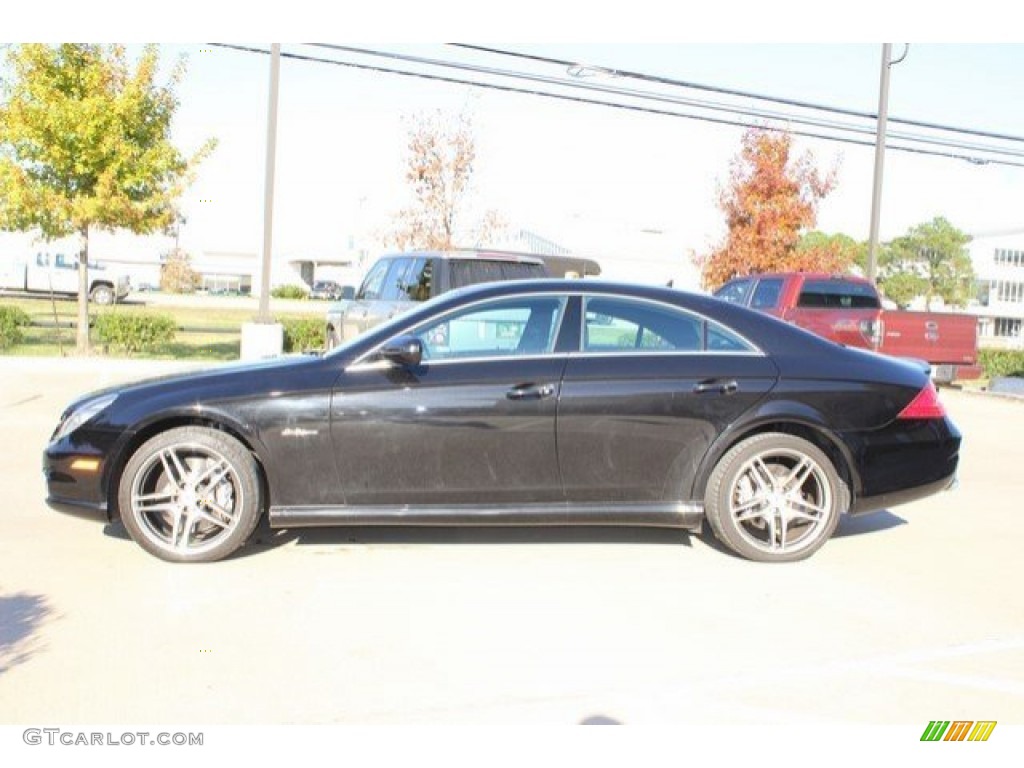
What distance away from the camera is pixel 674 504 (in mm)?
5363

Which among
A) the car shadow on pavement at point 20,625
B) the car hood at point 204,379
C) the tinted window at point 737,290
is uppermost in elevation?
the tinted window at point 737,290

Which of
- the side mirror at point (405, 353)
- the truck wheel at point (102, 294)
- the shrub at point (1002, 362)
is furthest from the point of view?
the truck wheel at point (102, 294)

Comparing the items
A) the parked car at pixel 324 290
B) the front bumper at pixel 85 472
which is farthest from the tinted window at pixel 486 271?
the parked car at pixel 324 290

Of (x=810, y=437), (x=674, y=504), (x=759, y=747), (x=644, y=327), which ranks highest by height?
(x=644, y=327)

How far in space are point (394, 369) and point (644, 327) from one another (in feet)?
4.63

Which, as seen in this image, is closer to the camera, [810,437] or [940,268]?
[810,437]

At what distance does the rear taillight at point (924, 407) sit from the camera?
5.57 meters

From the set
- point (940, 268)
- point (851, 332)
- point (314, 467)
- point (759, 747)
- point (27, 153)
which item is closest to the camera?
point (759, 747)

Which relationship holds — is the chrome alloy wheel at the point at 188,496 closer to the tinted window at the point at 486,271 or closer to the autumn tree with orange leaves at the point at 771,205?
the tinted window at the point at 486,271

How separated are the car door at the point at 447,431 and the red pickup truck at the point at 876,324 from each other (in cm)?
896

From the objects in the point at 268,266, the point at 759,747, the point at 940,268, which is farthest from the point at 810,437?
the point at 940,268

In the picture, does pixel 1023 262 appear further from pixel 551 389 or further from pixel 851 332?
pixel 551 389

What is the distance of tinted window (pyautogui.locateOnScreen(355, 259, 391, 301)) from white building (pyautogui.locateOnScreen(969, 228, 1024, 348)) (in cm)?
8875

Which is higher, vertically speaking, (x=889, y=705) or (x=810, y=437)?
→ (x=810, y=437)
